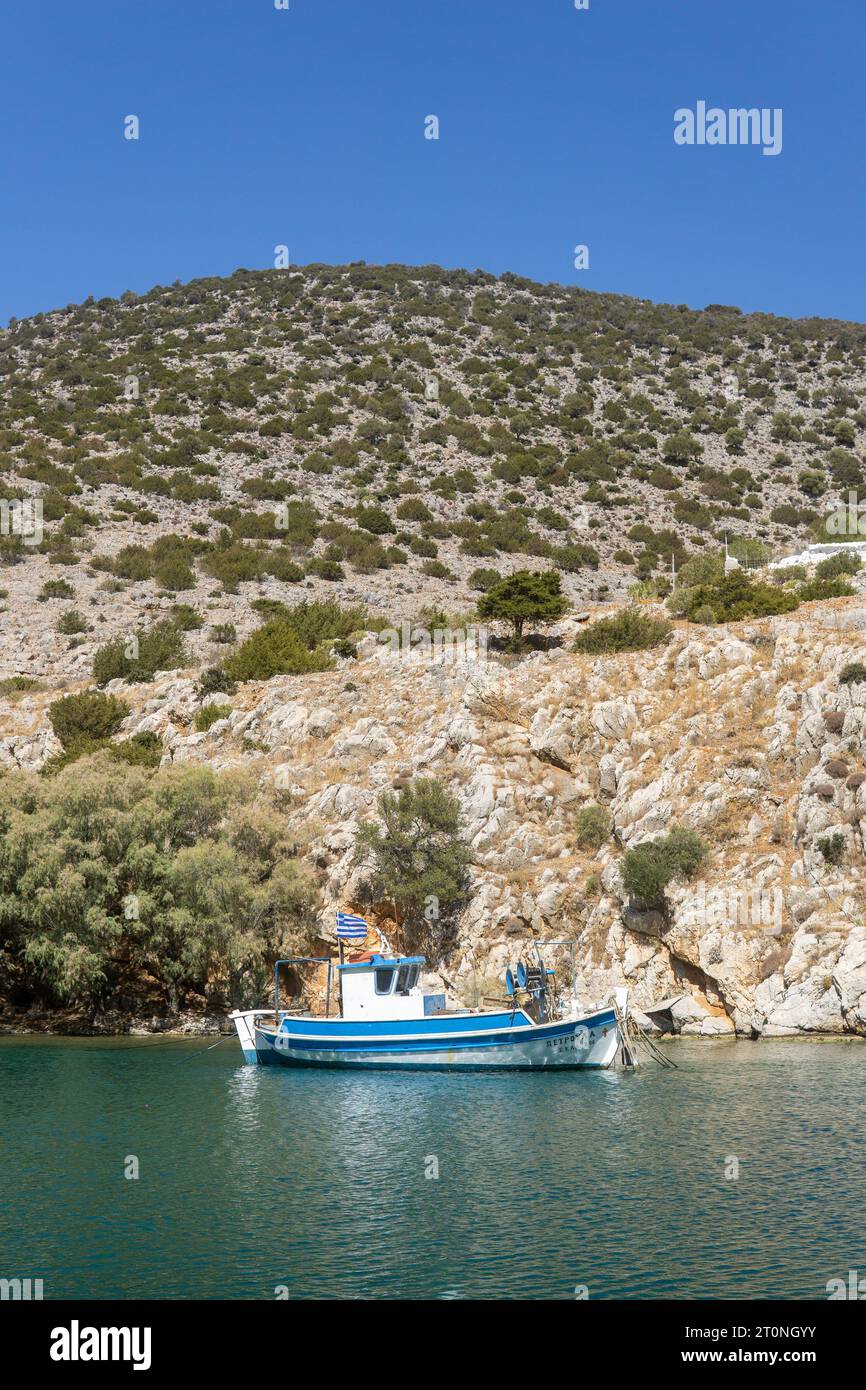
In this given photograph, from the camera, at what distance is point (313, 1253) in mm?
19781

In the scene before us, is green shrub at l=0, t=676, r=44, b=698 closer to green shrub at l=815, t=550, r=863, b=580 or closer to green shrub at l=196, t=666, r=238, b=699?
green shrub at l=196, t=666, r=238, b=699

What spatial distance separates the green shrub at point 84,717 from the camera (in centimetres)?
6112

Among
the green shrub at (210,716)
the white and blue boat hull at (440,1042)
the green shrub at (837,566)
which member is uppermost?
the green shrub at (837,566)

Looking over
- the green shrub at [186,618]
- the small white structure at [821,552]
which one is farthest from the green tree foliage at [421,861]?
the small white structure at [821,552]

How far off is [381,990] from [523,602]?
93.7 feet

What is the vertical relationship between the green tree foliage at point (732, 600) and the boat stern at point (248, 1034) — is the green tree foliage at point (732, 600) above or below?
above

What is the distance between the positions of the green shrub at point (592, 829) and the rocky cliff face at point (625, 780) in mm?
525

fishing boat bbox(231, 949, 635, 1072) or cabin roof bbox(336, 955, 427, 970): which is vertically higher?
cabin roof bbox(336, 955, 427, 970)

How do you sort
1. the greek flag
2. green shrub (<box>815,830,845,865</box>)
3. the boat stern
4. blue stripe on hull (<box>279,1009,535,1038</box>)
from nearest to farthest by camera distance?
blue stripe on hull (<box>279,1009,535,1038</box>) → the boat stern → the greek flag → green shrub (<box>815,830,845,865</box>)

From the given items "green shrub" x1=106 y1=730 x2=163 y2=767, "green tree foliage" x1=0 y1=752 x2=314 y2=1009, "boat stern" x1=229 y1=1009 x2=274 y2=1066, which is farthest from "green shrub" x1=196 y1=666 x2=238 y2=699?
"boat stern" x1=229 y1=1009 x2=274 y2=1066

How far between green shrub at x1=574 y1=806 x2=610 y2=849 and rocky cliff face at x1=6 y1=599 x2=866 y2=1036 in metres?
0.53

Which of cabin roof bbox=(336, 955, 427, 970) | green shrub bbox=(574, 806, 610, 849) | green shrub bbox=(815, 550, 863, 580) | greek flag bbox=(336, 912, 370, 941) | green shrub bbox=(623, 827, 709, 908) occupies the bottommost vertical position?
cabin roof bbox=(336, 955, 427, 970)

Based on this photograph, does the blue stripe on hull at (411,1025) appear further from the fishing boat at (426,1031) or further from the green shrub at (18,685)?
the green shrub at (18,685)

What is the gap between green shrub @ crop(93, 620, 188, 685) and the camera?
6812cm
